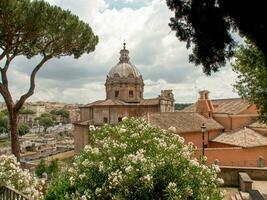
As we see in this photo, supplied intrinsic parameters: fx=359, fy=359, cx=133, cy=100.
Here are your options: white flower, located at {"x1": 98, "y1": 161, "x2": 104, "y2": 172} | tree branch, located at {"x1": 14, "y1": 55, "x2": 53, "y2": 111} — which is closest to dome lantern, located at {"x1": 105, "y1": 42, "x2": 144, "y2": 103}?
tree branch, located at {"x1": 14, "y1": 55, "x2": 53, "y2": 111}

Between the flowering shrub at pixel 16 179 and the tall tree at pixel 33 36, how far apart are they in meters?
8.58

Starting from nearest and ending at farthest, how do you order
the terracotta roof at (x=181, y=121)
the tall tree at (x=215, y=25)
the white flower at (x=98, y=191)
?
the tall tree at (x=215, y=25), the white flower at (x=98, y=191), the terracotta roof at (x=181, y=121)

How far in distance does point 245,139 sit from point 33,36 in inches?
766

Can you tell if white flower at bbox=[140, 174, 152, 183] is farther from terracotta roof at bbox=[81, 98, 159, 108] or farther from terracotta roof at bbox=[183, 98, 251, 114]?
terracotta roof at bbox=[81, 98, 159, 108]

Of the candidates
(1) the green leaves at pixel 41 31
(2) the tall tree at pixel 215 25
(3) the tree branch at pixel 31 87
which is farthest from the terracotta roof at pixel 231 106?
(2) the tall tree at pixel 215 25

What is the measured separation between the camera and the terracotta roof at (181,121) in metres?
31.5

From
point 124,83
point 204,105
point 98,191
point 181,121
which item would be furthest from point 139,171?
point 124,83

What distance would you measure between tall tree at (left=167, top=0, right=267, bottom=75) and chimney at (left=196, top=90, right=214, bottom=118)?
32.5 meters

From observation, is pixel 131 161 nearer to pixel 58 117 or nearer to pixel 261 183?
pixel 261 183

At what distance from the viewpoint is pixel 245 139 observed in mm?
29547

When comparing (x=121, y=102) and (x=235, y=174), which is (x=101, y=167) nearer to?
(x=235, y=174)

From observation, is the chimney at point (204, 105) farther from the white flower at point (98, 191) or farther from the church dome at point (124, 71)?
the white flower at point (98, 191)

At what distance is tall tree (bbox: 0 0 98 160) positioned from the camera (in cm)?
1672

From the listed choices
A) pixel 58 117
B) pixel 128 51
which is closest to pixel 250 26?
pixel 128 51
